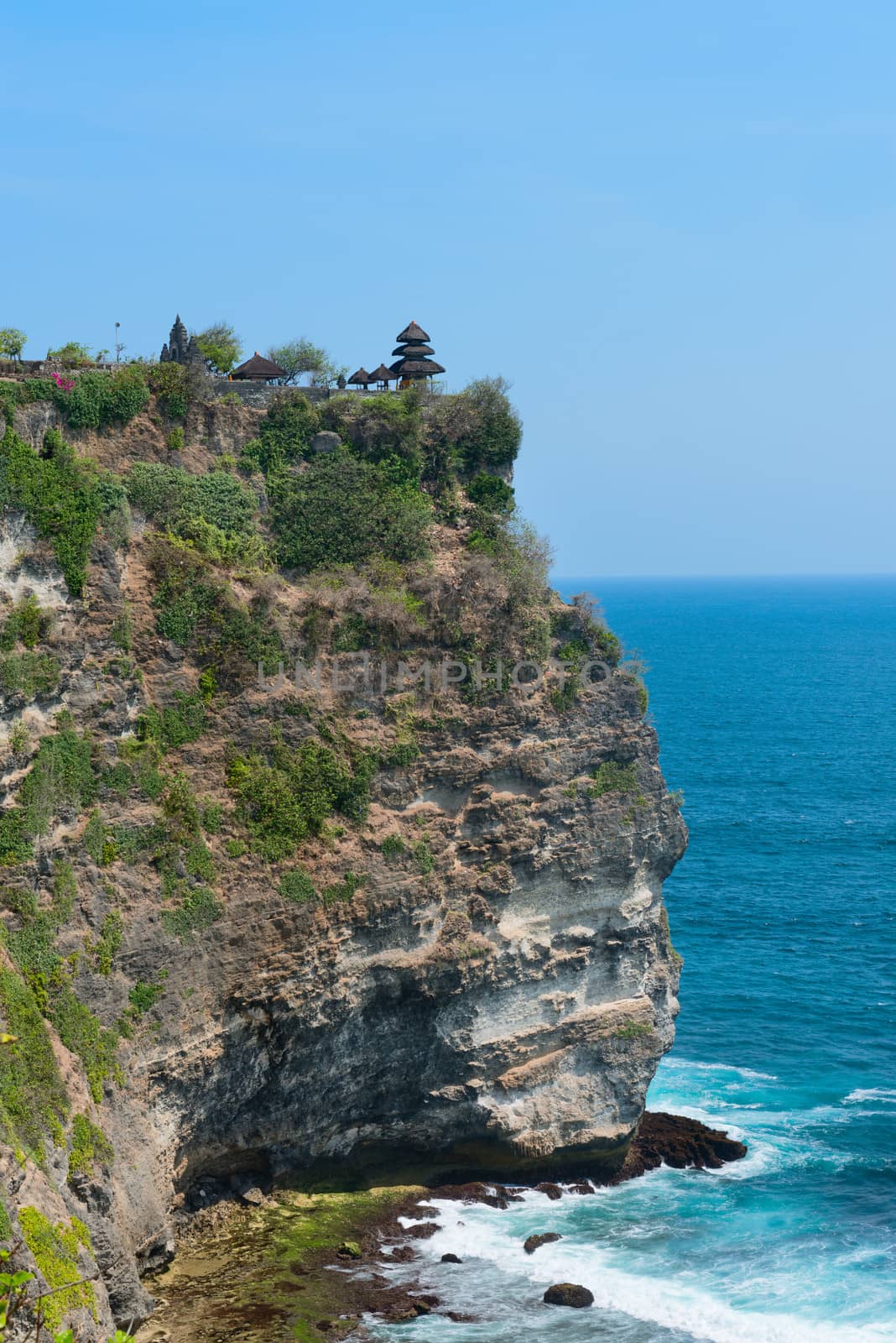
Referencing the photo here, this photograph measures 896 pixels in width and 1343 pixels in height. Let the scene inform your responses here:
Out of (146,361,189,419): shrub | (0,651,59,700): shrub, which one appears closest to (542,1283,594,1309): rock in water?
(0,651,59,700): shrub

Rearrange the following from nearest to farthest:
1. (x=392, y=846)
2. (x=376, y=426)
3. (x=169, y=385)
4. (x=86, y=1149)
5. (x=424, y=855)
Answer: (x=86, y=1149) < (x=392, y=846) < (x=424, y=855) < (x=169, y=385) < (x=376, y=426)

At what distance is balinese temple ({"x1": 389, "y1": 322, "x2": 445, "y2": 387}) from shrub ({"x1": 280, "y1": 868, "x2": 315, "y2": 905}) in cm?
1992

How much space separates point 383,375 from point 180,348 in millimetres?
8020

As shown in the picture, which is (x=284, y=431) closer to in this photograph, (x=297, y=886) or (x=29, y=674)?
(x=29, y=674)

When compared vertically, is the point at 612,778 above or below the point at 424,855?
above

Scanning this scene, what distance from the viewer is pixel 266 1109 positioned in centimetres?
3953

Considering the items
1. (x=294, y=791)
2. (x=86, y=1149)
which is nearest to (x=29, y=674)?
(x=294, y=791)

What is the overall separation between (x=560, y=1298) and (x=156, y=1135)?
455 inches

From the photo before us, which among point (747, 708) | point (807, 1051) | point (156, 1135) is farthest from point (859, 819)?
point (156, 1135)

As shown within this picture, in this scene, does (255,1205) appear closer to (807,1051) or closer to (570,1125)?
(570,1125)

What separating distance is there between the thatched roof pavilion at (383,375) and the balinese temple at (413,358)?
0.22 feet

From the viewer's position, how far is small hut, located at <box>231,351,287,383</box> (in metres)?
47.6

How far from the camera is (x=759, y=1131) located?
154 feet

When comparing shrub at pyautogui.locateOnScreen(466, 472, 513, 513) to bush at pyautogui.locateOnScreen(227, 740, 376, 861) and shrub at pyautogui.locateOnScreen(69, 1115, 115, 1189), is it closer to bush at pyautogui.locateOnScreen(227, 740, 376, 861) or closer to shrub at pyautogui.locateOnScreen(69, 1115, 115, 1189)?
bush at pyautogui.locateOnScreen(227, 740, 376, 861)
